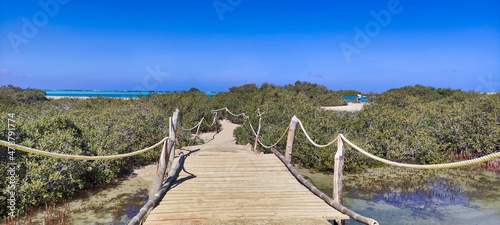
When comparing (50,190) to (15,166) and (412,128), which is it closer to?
(15,166)

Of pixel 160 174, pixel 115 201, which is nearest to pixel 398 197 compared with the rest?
pixel 160 174

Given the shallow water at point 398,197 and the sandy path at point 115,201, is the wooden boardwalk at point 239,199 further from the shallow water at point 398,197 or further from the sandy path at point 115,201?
the shallow water at point 398,197

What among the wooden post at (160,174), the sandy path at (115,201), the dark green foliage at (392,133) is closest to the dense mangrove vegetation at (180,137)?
the dark green foliage at (392,133)

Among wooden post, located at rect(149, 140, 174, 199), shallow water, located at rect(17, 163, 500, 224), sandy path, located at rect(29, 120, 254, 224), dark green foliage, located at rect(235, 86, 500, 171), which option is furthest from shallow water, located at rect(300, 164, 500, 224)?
sandy path, located at rect(29, 120, 254, 224)

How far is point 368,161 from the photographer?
922 centimetres

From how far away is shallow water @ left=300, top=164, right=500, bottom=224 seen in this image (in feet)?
19.8

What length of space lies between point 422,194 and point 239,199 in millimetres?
5486

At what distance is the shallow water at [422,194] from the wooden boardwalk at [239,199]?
1856 mm

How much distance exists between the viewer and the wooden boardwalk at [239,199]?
151 inches

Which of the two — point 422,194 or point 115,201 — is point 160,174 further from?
point 422,194

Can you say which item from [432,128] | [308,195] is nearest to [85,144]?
[308,195]

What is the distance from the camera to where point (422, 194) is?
286 inches

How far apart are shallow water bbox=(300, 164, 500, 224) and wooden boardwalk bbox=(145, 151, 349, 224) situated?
1856mm

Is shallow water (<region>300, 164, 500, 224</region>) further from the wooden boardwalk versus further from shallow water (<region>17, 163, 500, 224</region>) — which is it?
the wooden boardwalk
